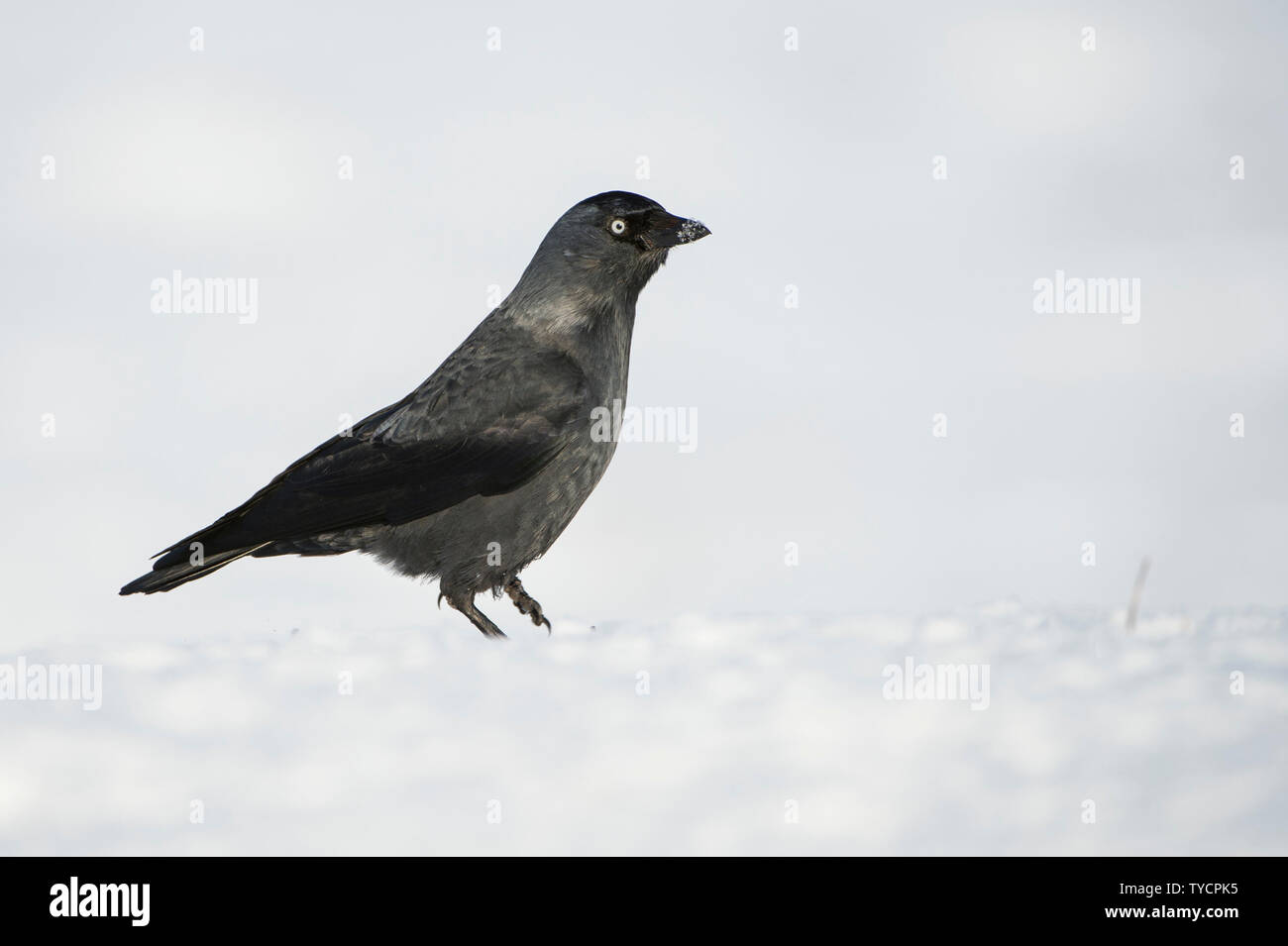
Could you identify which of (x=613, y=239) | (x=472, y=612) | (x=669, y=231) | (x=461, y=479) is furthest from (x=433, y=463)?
(x=669, y=231)

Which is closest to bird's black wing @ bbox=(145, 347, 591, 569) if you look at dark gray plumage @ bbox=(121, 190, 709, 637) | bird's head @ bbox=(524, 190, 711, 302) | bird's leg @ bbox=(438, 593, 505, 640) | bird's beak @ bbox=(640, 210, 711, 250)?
dark gray plumage @ bbox=(121, 190, 709, 637)

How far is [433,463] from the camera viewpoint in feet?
21.5

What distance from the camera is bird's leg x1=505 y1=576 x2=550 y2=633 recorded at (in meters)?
7.13

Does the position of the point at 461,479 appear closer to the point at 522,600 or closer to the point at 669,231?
the point at 522,600

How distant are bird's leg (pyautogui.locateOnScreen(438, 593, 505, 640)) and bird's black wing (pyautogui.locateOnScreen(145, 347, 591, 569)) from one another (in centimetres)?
51

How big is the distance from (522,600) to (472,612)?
1.82 ft

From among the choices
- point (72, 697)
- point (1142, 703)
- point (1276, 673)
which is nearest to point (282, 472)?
point (72, 697)

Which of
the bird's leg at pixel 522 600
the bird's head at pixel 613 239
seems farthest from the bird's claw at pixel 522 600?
the bird's head at pixel 613 239

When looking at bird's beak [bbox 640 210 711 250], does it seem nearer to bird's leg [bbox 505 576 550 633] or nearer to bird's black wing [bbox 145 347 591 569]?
bird's black wing [bbox 145 347 591 569]

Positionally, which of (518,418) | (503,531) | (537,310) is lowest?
(503,531)

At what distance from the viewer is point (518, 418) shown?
6551 millimetres

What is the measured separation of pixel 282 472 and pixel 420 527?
37.1 inches

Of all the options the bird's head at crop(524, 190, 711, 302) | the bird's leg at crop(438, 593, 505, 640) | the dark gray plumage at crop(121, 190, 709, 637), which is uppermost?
the bird's head at crop(524, 190, 711, 302)

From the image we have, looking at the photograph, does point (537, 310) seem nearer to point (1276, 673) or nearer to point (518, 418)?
point (518, 418)
